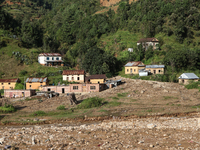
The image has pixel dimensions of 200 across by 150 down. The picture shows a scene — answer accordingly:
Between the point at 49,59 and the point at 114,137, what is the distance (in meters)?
65.1

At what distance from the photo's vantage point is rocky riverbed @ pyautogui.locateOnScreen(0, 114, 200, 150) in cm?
1998

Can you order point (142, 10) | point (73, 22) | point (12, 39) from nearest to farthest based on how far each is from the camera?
point (12, 39), point (142, 10), point (73, 22)

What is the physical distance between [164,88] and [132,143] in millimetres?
34763

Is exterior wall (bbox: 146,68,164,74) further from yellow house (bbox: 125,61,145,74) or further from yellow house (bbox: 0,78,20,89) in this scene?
yellow house (bbox: 0,78,20,89)

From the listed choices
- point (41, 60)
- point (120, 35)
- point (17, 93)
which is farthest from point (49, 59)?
point (120, 35)

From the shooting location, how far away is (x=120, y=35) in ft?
327

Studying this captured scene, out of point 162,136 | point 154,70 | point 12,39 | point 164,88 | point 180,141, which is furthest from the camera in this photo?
point 12,39

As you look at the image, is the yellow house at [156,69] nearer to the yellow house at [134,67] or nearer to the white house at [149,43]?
the yellow house at [134,67]

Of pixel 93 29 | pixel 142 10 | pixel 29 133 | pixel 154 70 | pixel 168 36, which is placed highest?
pixel 142 10

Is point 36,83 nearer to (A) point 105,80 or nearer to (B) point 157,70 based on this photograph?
(A) point 105,80

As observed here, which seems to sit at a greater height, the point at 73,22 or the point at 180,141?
the point at 73,22

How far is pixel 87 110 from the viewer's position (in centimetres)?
3716

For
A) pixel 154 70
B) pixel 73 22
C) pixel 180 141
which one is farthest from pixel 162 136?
pixel 73 22

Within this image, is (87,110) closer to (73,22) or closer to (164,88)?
(164,88)
